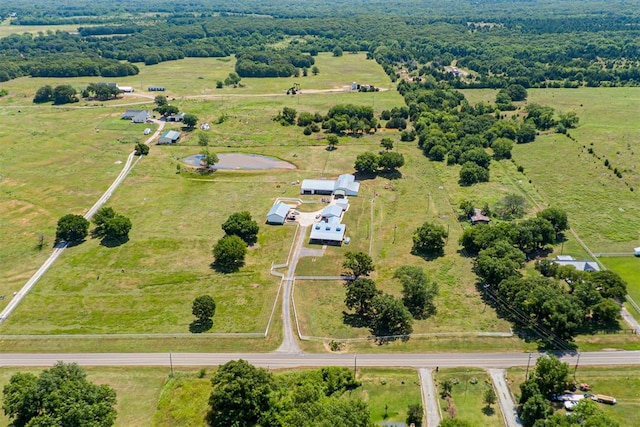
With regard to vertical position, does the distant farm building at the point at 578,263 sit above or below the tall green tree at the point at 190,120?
below

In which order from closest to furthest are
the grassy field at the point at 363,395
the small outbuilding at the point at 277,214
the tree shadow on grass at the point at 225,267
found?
1. the grassy field at the point at 363,395
2. the tree shadow on grass at the point at 225,267
3. the small outbuilding at the point at 277,214

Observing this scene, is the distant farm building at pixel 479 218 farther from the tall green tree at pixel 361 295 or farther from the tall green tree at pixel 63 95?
the tall green tree at pixel 63 95

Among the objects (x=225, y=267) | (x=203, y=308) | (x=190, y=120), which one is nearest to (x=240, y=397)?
(x=203, y=308)

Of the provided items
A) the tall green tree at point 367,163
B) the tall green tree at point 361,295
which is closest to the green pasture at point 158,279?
the tall green tree at point 361,295

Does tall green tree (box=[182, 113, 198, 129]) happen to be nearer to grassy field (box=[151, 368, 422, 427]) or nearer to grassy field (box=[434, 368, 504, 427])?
grassy field (box=[151, 368, 422, 427])

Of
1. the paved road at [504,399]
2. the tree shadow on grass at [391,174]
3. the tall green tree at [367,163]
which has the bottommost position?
the paved road at [504,399]

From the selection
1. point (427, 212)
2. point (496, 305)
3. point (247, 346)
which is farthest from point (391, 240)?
point (247, 346)

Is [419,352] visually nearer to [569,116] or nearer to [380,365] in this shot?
[380,365]

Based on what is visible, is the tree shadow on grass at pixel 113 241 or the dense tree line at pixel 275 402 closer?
the dense tree line at pixel 275 402
